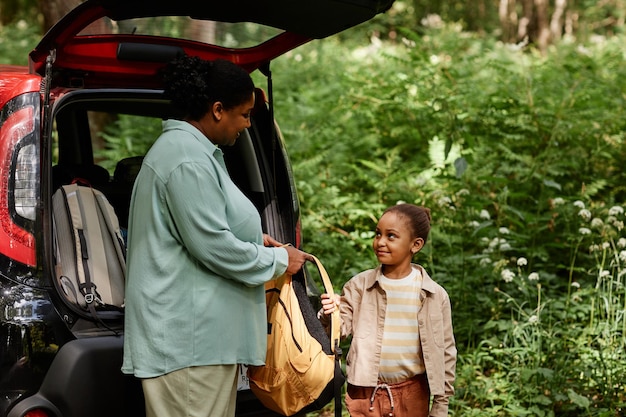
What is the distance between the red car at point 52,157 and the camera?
9.69 feet

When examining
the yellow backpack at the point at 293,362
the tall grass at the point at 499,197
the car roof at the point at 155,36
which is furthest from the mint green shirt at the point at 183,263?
the tall grass at the point at 499,197

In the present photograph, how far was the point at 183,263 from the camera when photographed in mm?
2787

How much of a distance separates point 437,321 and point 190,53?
167 centimetres

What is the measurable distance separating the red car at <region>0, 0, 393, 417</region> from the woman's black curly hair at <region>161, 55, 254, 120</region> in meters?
0.36

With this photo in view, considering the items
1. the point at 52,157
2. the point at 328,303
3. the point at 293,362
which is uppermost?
the point at 52,157

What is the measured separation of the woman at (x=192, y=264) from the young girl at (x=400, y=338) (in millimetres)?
661

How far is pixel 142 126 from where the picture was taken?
9328 millimetres

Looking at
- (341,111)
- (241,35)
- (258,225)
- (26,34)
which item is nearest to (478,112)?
(341,111)

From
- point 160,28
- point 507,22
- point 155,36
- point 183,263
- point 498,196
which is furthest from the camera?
point 507,22

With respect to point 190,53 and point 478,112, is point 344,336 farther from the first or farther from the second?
point 478,112

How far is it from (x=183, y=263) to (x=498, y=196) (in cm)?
427

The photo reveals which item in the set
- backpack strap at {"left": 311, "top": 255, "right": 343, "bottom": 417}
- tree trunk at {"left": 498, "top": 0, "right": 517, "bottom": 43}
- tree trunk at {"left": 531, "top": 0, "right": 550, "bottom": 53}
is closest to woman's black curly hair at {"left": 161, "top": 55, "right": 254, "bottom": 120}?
backpack strap at {"left": 311, "top": 255, "right": 343, "bottom": 417}

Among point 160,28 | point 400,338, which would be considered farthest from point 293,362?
point 160,28

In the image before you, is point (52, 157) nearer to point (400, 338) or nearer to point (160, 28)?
point (160, 28)
